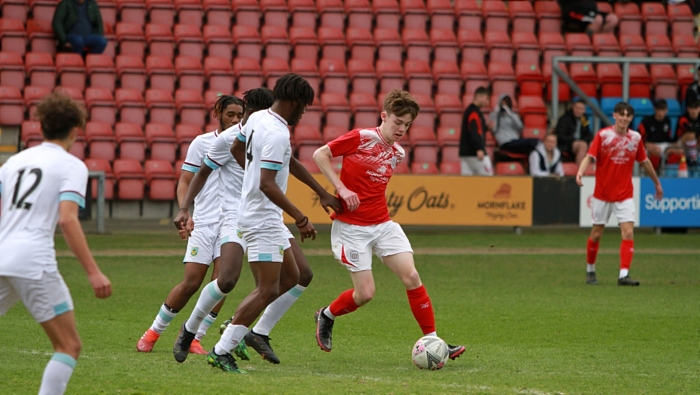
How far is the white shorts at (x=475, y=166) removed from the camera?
1934 centimetres

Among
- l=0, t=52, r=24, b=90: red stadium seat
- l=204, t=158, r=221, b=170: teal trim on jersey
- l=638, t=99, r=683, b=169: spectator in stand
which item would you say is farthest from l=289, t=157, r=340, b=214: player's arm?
l=638, t=99, r=683, b=169: spectator in stand

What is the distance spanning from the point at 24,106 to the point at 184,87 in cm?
331

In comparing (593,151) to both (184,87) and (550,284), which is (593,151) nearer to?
(550,284)

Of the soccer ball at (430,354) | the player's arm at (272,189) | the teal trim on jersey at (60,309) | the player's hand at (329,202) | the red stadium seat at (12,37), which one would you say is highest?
the red stadium seat at (12,37)

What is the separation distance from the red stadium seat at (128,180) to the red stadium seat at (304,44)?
477 centimetres

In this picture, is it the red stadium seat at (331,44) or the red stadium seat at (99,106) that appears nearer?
the red stadium seat at (99,106)

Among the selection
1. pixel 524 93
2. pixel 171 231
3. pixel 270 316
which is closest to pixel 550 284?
pixel 270 316

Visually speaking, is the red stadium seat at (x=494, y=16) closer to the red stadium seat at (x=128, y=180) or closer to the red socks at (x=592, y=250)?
the red stadium seat at (x=128, y=180)

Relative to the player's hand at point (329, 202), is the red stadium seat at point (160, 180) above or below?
below

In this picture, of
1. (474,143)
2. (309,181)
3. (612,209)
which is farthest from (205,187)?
(474,143)

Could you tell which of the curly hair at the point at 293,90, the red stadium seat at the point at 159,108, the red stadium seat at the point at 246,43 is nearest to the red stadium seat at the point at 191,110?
the red stadium seat at the point at 159,108

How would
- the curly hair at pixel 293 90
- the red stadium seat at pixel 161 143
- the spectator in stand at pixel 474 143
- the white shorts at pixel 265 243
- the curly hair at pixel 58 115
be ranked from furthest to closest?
1. the red stadium seat at pixel 161 143
2. the spectator in stand at pixel 474 143
3. the white shorts at pixel 265 243
4. the curly hair at pixel 293 90
5. the curly hair at pixel 58 115

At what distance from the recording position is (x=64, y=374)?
5078 millimetres

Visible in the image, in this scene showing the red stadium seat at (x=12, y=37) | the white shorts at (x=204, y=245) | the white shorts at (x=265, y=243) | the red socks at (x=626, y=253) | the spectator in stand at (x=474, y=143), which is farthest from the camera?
the red stadium seat at (x=12, y=37)
